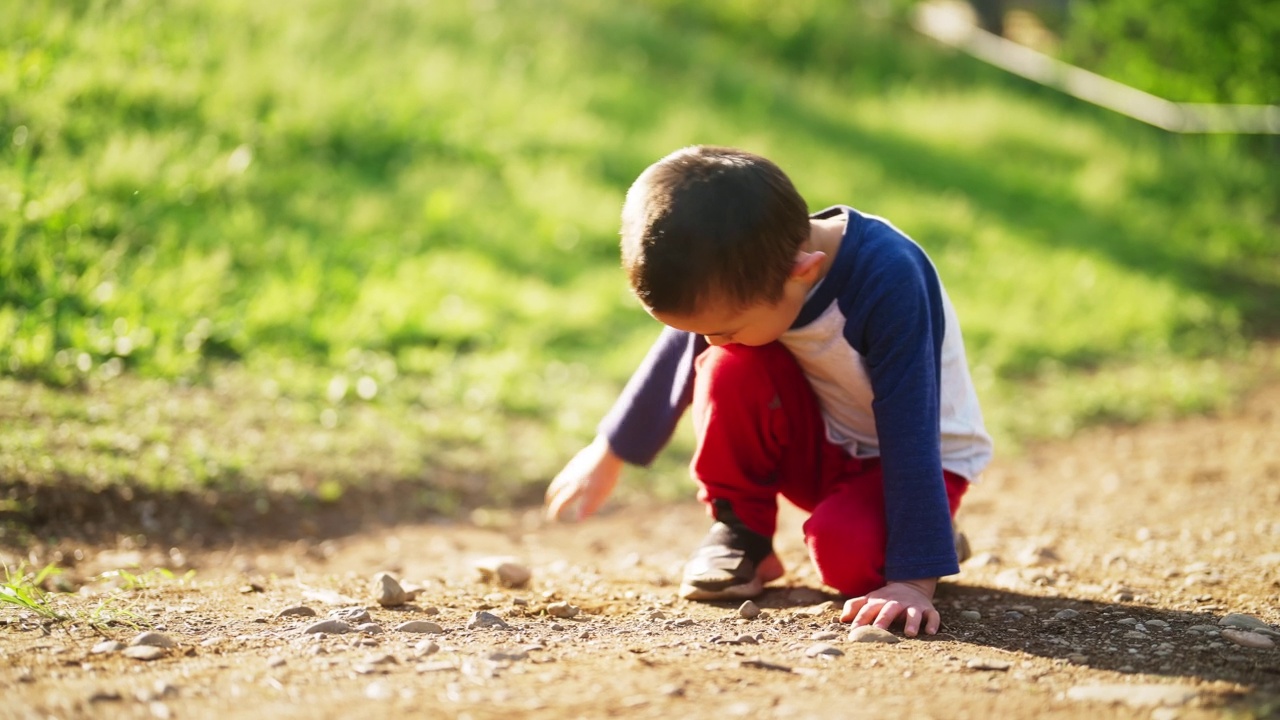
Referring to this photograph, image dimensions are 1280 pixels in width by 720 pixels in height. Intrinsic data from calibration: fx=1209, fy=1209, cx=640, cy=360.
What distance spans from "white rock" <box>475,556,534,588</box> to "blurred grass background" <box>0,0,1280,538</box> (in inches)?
39.1

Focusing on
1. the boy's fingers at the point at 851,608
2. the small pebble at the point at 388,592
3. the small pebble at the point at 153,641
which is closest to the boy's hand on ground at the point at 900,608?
the boy's fingers at the point at 851,608

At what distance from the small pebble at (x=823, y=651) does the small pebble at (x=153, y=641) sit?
1.13 metres

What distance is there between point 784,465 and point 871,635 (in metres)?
0.54

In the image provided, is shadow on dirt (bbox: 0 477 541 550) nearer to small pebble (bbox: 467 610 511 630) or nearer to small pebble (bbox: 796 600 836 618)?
small pebble (bbox: 467 610 511 630)

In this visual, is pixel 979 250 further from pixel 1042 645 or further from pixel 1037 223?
pixel 1042 645

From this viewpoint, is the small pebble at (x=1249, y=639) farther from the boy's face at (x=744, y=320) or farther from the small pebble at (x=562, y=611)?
the small pebble at (x=562, y=611)

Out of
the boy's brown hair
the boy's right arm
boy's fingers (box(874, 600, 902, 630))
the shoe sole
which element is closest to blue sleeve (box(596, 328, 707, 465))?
the boy's right arm

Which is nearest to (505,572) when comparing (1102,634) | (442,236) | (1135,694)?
(1102,634)

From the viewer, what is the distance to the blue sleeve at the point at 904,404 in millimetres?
2346

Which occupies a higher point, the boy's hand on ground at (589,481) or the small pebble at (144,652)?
the boy's hand on ground at (589,481)

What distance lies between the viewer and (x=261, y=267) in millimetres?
5008

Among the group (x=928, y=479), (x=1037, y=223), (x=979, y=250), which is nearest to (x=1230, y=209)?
(x=1037, y=223)

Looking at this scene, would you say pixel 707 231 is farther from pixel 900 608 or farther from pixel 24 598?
pixel 24 598

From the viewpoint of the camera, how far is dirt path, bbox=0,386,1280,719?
1.85 m
